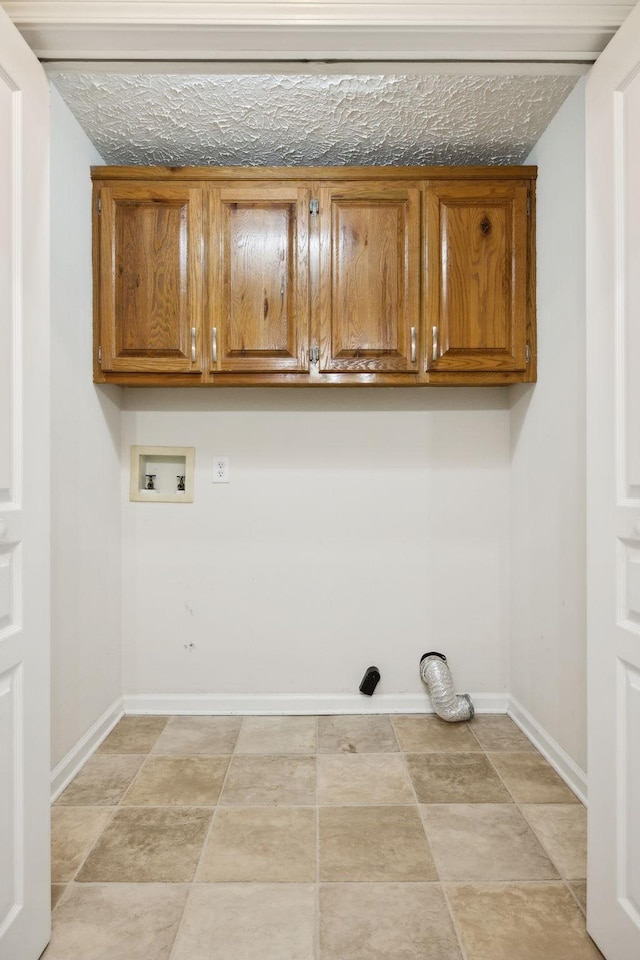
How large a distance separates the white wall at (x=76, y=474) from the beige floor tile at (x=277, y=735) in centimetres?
63

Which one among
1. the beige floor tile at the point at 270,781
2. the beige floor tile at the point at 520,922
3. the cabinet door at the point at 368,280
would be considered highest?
the cabinet door at the point at 368,280

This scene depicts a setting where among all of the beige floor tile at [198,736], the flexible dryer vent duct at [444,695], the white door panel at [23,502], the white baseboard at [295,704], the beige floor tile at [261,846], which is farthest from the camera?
the white baseboard at [295,704]

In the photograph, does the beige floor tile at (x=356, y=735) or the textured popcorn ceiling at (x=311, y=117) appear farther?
the beige floor tile at (x=356, y=735)

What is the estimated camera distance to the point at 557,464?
7.13ft

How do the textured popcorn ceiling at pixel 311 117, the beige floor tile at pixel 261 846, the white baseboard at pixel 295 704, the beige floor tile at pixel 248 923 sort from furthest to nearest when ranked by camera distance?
the white baseboard at pixel 295 704 < the textured popcorn ceiling at pixel 311 117 < the beige floor tile at pixel 261 846 < the beige floor tile at pixel 248 923

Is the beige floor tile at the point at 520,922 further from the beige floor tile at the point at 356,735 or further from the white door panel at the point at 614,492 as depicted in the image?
the beige floor tile at the point at 356,735

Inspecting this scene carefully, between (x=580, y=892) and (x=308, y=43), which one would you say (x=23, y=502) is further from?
(x=580, y=892)

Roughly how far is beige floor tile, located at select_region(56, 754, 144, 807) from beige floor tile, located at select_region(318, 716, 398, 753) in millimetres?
742

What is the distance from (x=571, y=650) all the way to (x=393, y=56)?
191 cm

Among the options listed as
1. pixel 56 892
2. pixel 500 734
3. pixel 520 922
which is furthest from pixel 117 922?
pixel 500 734

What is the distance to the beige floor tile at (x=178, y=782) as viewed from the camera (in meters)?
1.93

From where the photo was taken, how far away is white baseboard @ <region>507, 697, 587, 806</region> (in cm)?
196

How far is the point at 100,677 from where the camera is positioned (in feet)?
7.91

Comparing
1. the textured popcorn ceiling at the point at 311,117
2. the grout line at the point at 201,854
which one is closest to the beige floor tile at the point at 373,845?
the grout line at the point at 201,854
